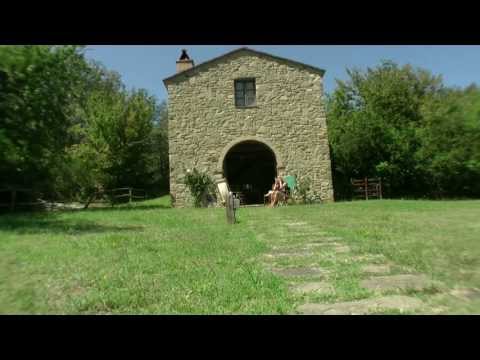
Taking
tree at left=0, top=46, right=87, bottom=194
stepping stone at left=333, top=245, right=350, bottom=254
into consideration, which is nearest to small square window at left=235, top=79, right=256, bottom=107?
tree at left=0, top=46, right=87, bottom=194

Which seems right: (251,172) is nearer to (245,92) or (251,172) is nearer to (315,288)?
(245,92)

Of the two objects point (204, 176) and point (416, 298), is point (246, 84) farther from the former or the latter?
point (416, 298)

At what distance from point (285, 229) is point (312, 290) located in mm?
3601

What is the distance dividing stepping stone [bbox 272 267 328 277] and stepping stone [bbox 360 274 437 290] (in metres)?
0.49

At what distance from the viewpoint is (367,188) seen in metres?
16.5

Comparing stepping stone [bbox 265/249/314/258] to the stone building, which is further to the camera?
the stone building

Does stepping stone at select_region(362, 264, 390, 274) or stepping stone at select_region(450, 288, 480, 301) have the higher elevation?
stepping stone at select_region(362, 264, 390, 274)

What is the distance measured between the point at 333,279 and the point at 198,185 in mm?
11221

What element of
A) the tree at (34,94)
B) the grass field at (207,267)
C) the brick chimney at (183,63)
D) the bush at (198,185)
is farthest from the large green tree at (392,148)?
the tree at (34,94)

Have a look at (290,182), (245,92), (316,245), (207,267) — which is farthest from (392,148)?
(207,267)

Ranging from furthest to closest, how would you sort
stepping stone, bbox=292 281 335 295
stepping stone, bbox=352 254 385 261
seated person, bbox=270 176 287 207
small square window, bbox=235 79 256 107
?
small square window, bbox=235 79 256 107
seated person, bbox=270 176 287 207
stepping stone, bbox=352 254 385 261
stepping stone, bbox=292 281 335 295

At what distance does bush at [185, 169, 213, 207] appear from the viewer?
1388cm

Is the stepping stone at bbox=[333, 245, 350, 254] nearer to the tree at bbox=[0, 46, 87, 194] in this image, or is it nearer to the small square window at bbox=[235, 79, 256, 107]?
the tree at bbox=[0, 46, 87, 194]

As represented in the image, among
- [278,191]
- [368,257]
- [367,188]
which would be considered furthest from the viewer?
[367,188]
